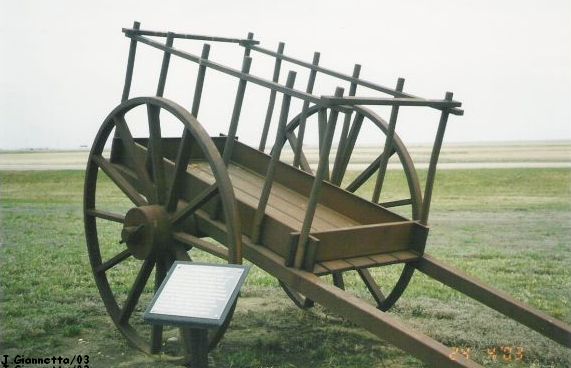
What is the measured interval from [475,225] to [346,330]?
6033mm

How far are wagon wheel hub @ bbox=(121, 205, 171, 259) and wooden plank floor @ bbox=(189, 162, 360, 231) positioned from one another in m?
0.37

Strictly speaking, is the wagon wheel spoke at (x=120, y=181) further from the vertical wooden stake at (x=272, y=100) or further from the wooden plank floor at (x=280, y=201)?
the vertical wooden stake at (x=272, y=100)

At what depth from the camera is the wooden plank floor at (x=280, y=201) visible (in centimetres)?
453

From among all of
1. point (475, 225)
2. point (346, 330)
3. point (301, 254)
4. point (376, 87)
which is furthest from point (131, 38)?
point (475, 225)

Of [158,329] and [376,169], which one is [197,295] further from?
[376,169]

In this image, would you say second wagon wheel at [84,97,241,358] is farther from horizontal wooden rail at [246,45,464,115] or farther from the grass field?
horizontal wooden rail at [246,45,464,115]

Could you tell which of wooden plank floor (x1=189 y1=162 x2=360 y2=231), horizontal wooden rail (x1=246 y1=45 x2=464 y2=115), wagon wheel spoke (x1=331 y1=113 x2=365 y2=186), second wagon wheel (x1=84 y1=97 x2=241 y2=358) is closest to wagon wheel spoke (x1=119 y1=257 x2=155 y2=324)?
second wagon wheel (x1=84 y1=97 x2=241 y2=358)

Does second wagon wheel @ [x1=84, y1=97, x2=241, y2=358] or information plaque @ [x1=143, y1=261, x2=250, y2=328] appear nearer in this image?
information plaque @ [x1=143, y1=261, x2=250, y2=328]

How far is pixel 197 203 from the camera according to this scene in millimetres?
4250

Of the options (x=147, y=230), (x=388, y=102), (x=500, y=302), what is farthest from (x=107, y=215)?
(x=500, y=302)

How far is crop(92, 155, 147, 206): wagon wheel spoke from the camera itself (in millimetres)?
4758

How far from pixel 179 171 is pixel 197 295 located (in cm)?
144

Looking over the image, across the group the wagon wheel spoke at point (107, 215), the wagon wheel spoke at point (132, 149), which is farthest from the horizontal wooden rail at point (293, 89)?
the wagon wheel spoke at point (107, 215)

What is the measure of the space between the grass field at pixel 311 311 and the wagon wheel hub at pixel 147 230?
718 mm
